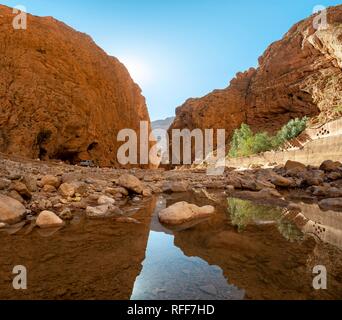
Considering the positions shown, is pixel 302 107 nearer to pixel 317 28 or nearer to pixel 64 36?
pixel 317 28

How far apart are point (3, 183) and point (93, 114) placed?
1940cm

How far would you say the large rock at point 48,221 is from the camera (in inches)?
102

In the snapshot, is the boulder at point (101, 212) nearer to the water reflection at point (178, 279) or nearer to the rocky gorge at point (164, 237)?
the rocky gorge at point (164, 237)

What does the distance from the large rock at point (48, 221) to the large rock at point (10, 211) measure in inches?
12.1

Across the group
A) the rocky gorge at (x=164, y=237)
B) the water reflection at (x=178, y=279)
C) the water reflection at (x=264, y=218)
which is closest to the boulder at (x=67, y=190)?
the rocky gorge at (x=164, y=237)

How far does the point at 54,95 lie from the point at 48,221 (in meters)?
17.9

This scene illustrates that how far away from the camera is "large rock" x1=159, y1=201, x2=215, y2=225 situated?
3.04 meters

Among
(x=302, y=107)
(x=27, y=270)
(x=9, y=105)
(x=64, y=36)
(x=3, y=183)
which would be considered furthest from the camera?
(x=302, y=107)

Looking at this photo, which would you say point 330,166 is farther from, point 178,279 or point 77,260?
point 77,260

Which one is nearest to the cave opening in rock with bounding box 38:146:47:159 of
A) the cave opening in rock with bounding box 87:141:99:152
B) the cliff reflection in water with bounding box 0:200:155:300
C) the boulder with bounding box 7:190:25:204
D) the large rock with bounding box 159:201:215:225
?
the cave opening in rock with bounding box 87:141:99:152

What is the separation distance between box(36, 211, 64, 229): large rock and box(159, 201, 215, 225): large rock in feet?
4.10

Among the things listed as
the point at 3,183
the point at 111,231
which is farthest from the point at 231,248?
the point at 3,183

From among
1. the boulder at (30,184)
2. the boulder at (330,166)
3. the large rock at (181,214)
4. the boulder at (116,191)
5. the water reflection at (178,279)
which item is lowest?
the water reflection at (178,279)

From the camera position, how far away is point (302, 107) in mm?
34500
